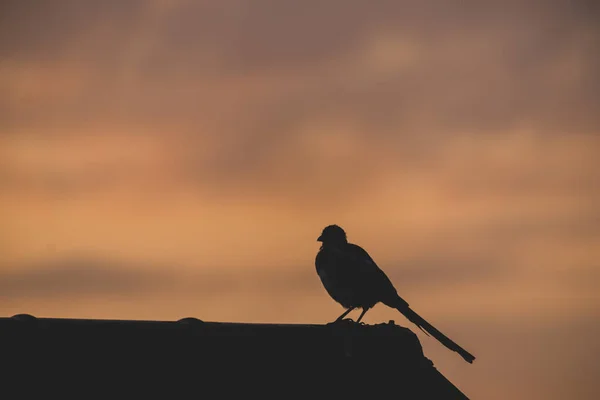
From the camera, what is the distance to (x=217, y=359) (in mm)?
9164

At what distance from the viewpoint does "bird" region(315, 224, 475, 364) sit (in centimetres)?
1338

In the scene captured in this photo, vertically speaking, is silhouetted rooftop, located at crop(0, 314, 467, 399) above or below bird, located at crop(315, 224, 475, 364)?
below

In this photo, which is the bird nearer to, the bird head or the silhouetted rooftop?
the bird head

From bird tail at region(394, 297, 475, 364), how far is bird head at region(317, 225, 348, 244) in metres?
1.63

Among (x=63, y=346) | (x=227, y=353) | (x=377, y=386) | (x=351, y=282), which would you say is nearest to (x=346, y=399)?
(x=377, y=386)

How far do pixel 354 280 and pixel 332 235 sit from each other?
114 cm

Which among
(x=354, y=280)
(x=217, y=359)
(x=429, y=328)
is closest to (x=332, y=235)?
(x=354, y=280)

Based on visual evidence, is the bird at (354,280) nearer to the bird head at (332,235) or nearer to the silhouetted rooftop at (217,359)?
the bird head at (332,235)

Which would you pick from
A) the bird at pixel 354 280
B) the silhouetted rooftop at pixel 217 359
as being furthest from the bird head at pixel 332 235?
the silhouetted rooftop at pixel 217 359

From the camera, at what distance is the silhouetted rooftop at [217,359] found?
8.38 meters

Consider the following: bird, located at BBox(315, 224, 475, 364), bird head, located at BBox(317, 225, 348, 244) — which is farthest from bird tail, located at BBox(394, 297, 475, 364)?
bird head, located at BBox(317, 225, 348, 244)

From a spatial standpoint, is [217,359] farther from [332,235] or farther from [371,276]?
[332,235]

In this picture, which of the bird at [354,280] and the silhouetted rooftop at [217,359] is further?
the bird at [354,280]

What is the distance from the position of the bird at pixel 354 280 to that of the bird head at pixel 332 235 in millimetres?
37
